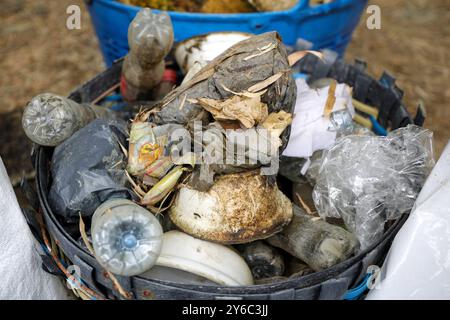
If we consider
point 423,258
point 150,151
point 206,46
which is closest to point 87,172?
point 150,151

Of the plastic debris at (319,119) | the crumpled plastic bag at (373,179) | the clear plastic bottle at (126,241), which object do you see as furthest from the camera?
the plastic debris at (319,119)

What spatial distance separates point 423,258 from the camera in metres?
0.84

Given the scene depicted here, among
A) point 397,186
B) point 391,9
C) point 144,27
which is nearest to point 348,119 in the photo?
point 397,186

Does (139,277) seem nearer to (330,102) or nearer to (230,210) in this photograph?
(230,210)

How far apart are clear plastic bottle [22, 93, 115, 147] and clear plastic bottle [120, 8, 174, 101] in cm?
18

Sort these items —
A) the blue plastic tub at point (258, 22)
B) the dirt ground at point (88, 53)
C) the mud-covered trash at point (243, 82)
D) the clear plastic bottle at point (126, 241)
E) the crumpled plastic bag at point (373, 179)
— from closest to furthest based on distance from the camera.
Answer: the clear plastic bottle at point (126, 241), the mud-covered trash at point (243, 82), the crumpled plastic bag at point (373, 179), the blue plastic tub at point (258, 22), the dirt ground at point (88, 53)

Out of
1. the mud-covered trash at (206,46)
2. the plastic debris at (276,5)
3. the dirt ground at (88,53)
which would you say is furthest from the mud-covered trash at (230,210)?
the dirt ground at (88,53)

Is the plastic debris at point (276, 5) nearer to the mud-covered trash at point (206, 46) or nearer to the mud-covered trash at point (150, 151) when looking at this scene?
the mud-covered trash at point (206, 46)

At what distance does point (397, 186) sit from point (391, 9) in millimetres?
1861

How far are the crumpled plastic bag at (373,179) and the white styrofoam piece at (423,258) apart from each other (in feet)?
0.32

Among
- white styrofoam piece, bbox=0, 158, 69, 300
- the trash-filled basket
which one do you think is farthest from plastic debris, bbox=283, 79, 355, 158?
white styrofoam piece, bbox=0, 158, 69, 300

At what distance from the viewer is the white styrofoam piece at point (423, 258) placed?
0.83 metres

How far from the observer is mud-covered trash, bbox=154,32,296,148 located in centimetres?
85

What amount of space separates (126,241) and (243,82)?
0.32 m
